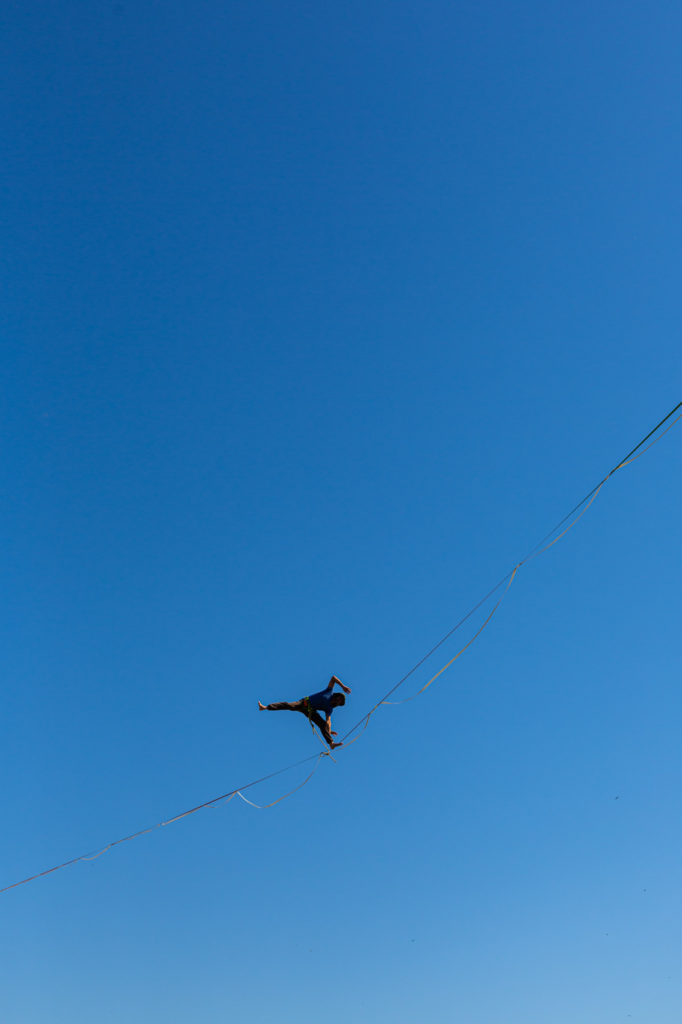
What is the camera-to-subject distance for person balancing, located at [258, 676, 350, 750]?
10.9 ft

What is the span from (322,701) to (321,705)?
6 centimetres

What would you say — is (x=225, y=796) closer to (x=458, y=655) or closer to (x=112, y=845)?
(x=112, y=845)

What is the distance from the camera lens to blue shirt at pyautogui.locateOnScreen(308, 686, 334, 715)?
10.9 ft

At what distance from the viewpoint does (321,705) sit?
334 cm

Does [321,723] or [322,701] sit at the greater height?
[322,701]

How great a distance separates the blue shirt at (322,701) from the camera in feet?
10.9

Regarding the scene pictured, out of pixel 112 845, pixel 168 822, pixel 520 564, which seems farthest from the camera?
pixel 112 845

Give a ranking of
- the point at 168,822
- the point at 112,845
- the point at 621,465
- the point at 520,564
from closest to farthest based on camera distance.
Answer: the point at 621,465 → the point at 520,564 → the point at 168,822 → the point at 112,845

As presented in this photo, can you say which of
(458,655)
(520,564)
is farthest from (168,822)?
Answer: (520,564)

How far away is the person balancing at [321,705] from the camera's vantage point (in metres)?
3.33

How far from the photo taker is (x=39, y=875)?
12.5 feet

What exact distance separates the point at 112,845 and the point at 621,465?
8.86 m

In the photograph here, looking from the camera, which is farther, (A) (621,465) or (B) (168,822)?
(B) (168,822)

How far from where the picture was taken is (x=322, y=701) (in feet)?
11.0
